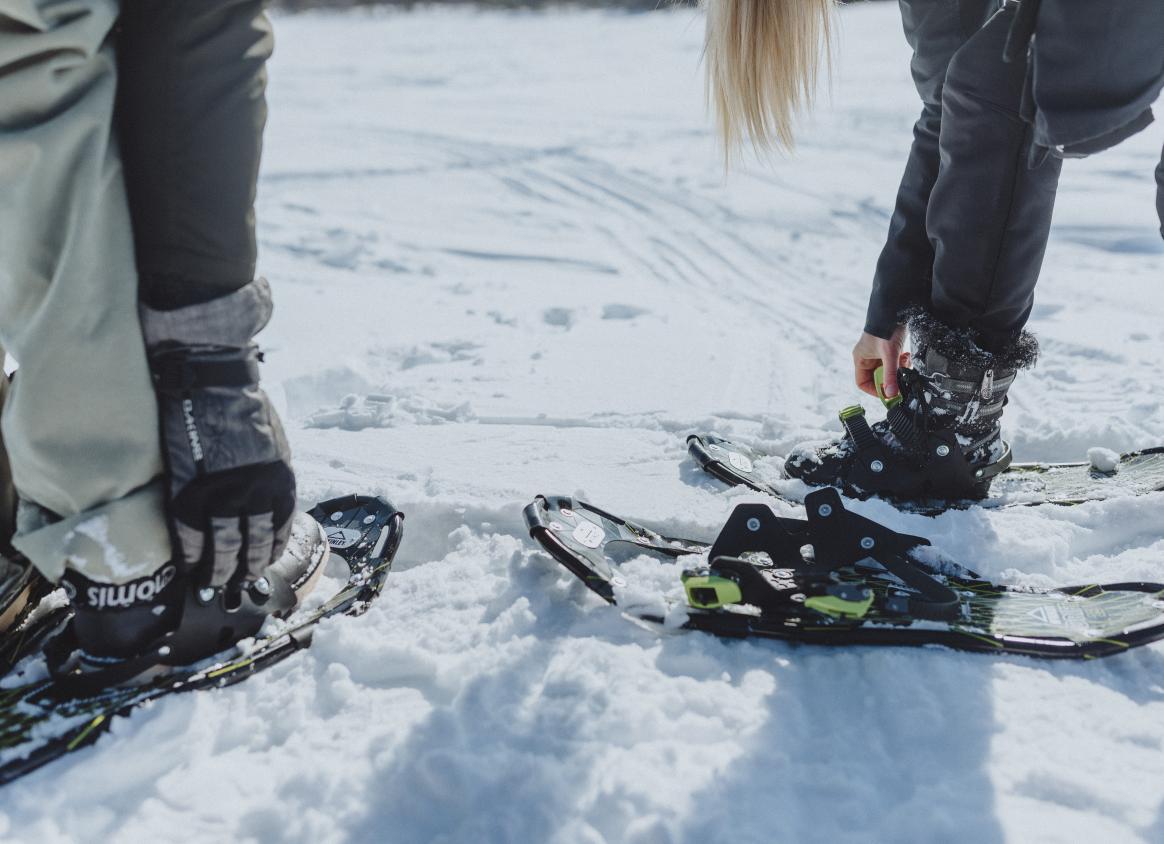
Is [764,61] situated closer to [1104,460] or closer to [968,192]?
[968,192]

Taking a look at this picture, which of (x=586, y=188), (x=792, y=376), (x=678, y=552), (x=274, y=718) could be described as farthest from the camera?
(x=586, y=188)

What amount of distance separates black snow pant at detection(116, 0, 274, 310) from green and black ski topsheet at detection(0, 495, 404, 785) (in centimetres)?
60

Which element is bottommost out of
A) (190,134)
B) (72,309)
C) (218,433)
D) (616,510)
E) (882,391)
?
(616,510)

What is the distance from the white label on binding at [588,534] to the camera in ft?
5.88

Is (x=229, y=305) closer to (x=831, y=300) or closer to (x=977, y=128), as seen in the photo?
(x=977, y=128)

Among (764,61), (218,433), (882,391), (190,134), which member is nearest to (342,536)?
(218,433)

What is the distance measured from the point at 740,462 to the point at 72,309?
1519mm

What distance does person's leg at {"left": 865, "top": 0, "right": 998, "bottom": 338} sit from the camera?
2.10 metres

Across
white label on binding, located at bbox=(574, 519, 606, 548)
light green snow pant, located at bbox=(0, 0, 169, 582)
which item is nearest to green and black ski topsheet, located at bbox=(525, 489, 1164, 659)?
white label on binding, located at bbox=(574, 519, 606, 548)

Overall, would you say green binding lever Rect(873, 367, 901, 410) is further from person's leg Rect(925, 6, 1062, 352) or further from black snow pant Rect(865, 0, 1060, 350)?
person's leg Rect(925, 6, 1062, 352)

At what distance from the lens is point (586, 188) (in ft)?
17.3

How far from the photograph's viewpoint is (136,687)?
148 cm

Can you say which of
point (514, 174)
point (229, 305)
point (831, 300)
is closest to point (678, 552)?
point (229, 305)

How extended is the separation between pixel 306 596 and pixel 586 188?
3.94m
